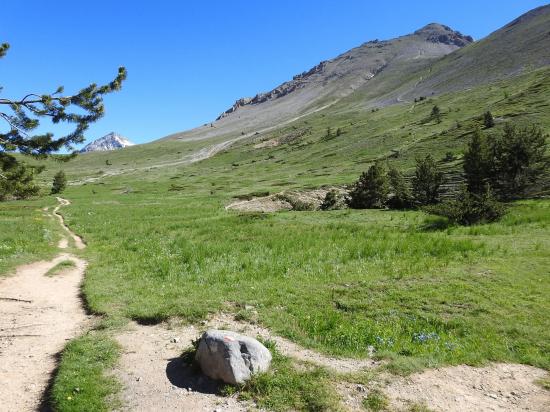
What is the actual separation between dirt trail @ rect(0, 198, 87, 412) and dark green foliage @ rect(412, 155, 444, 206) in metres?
33.8

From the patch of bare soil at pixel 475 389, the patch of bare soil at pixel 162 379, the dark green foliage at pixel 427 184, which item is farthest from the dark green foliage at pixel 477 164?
the patch of bare soil at pixel 162 379

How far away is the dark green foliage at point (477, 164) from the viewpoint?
37.3 metres

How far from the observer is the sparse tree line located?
1107 inches

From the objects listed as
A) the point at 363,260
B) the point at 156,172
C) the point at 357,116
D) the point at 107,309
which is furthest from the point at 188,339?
the point at 357,116

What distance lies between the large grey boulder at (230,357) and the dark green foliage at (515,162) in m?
Answer: 34.2

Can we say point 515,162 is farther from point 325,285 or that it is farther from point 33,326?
point 33,326

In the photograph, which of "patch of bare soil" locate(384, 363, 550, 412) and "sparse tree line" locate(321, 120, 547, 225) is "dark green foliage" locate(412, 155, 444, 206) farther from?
"patch of bare soil" locate(384, 363, 550, 412)

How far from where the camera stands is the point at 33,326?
41.0 ft

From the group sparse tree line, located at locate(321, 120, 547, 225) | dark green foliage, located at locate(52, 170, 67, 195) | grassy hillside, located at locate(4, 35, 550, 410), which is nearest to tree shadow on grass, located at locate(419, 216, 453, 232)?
grassy hillside, located at locate(4, 35, 550, 410)

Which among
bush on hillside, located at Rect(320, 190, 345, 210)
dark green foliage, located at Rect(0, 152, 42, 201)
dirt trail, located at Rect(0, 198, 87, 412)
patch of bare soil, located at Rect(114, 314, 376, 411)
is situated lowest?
bush on hillside, located at Rect(320, 190, 345, 210)

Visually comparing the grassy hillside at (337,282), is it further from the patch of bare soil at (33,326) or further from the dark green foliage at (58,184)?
the dark green foliage at (58,184)

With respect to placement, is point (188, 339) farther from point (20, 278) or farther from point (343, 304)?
point (20, 278)

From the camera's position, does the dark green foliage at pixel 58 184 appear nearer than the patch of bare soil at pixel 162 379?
No

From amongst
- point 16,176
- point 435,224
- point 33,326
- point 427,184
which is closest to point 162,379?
point 33,326
